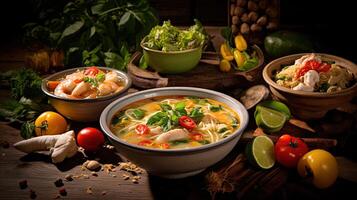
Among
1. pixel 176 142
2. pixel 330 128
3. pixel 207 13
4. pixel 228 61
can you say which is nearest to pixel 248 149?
pixel 176 142

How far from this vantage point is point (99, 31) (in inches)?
166

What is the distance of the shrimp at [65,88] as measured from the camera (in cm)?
328

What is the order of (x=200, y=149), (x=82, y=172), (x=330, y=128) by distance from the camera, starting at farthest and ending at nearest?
→ (x=330, y=128) → (x=82, y=172) → (x=200, y=149)

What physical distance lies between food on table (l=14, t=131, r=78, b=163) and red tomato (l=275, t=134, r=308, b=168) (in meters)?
1.33

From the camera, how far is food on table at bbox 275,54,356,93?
3062 mm

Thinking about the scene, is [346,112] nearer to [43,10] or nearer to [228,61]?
[228,61]

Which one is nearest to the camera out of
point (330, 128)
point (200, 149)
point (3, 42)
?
point (200, 149)

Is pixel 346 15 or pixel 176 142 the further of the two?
pixel 346 15

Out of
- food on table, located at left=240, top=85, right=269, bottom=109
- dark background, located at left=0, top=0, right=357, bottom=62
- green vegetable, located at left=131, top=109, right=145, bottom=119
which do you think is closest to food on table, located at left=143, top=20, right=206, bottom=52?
food on table, located at left=240, top=85, right=269, bottom=109

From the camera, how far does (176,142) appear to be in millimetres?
2625

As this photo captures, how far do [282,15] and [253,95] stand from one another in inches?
115

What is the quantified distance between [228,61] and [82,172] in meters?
1.71

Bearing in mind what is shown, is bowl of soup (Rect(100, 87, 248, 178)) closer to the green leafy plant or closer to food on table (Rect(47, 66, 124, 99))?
food on table (Rect(47, 66, 124, 99))

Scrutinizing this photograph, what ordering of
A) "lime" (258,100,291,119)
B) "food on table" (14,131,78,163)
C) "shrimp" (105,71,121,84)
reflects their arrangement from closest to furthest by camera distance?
"food on table" (14,131,78,163), "lime" (258,100,291,119), "shrimp" (105,71,121,84)
